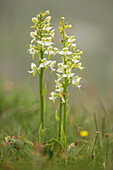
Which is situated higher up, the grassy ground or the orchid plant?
the orchid plant

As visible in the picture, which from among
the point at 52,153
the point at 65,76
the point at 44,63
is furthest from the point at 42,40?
the point at 52,153

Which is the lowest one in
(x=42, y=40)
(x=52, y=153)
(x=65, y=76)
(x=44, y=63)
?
(x=52, y=153)

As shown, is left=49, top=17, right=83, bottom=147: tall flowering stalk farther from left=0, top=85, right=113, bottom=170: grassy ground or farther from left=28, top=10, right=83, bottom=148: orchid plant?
left=0, top=85, right=113, bottom=170: grassy ground

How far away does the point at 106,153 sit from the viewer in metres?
2.03

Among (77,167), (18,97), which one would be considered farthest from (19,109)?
(77,167)

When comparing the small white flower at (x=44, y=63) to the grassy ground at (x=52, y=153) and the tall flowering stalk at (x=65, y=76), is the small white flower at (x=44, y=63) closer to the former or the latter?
the tall flowering stalk at (x=65, y=76)

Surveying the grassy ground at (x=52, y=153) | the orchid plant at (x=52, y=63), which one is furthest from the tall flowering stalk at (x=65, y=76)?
the grassy ground at (x=52, y=153)

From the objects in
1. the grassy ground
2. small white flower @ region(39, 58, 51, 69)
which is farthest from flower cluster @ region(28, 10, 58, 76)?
the grassy ground

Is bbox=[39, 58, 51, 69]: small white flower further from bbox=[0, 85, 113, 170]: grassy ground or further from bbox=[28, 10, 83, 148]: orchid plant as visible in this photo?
bbox=[0, 85, 113, 170]: grassy ground

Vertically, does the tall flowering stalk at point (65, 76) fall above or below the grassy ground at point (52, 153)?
above

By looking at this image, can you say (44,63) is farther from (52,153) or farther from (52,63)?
(52,153)

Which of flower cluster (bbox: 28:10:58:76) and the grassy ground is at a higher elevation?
flower cluster (bbox: 28:10:58:76)

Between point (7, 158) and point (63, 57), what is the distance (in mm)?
951

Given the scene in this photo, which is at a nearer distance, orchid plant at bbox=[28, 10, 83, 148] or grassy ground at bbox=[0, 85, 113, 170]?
grassy ground at bbox=[0, 85, 113, 170]
